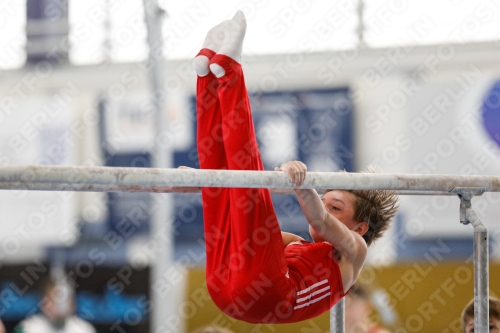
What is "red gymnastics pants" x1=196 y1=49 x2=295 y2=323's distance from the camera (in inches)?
79.3

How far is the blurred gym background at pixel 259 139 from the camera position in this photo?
4938 millimetres

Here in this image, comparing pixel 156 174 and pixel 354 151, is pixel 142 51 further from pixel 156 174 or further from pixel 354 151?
pixel 156 174

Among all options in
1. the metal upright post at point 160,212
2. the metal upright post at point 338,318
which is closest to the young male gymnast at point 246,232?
the metal upright post at point 338,318

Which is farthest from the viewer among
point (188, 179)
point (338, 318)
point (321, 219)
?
point (338, 318)

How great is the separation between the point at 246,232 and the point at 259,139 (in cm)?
339

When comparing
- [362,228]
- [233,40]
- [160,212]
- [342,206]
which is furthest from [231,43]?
[160,212]

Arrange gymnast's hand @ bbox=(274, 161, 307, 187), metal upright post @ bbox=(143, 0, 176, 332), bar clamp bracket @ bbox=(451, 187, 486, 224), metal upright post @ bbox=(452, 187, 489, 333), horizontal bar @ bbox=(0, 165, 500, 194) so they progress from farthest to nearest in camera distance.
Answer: metal upright post @ bbox=(143, 0, 176, 332) < bar clamp bracket @ bbox=(451, 187, 486, 224) < metal upright post @ bbox=(452, 187, 489, 333) < gymnast's hand @ bbox=(274, 161, 307, 187) < horizontal bar @ bbox=(0, 165, 500, 194)

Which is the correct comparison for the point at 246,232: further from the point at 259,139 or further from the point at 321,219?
the point at 259,139

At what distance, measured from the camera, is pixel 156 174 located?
1.71 m

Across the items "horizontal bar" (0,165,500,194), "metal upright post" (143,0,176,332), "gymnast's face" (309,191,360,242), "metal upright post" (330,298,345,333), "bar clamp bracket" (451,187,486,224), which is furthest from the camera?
"metal upright post" (143,0,176,332)

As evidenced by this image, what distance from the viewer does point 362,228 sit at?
2.37m

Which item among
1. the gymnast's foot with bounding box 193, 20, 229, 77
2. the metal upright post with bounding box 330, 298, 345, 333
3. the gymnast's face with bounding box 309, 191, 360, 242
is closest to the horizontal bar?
the gymnast's face with bounding box 309, 191, 360, 242

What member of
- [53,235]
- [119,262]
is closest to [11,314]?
[53,235]

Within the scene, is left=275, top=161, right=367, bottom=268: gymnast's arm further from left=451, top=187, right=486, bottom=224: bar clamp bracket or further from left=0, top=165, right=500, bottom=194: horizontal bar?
left=451, top=187, right=486, bottom=224: bar clamp bracket
